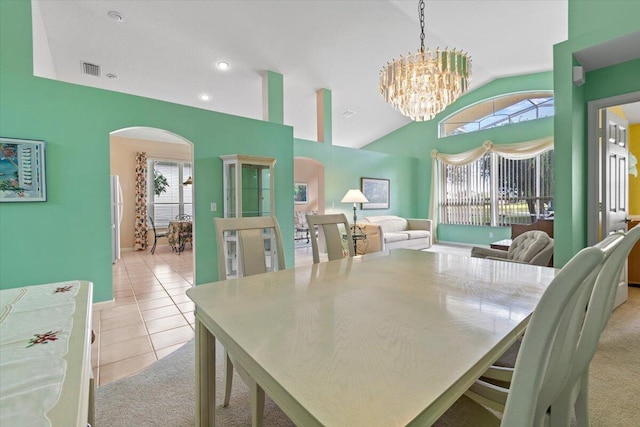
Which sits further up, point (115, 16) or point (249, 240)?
point (115, 16)

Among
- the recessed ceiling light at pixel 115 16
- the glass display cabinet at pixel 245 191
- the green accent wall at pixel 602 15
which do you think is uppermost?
the recessed ceiling light at pixel 115 16

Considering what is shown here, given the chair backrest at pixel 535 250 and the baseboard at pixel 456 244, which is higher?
the chair backrest at pixel 535 250

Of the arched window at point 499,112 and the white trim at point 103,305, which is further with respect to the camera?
the arched window at point 499,112

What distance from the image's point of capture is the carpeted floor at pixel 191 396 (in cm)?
Answer: 153

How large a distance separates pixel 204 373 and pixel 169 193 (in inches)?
295

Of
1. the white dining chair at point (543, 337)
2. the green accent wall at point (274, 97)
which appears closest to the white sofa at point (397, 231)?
the green accent wall at point (274, 97)

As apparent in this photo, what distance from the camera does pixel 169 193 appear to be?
7.76 metres

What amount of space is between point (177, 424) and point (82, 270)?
240 cm

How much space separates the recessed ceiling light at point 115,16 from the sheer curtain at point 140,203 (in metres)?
4.13

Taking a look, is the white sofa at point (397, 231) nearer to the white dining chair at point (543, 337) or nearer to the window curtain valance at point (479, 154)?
the window curtain valance at point (479, 154)

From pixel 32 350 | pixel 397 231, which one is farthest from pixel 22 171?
pixel 397 231

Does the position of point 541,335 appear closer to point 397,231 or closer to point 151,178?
point 397,231

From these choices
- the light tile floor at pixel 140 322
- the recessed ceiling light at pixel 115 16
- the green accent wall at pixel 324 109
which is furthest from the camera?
the green accent wall at pixel 324 109

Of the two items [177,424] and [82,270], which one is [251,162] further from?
[177,424]
